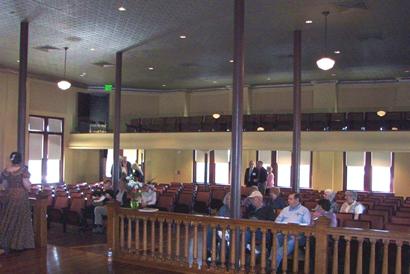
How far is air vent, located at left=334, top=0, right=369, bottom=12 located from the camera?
7887mm

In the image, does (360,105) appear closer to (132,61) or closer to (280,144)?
(280,144)

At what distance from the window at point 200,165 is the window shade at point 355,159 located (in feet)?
20.7

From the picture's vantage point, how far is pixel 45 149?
58.5 feet

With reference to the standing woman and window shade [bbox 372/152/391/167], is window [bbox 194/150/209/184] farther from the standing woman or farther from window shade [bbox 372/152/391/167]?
the standing woman

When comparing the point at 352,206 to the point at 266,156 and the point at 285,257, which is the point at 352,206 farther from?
the point at 266,156

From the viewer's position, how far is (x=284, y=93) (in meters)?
18.7

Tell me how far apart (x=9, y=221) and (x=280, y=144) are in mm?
9491

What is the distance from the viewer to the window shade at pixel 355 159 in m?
16.9

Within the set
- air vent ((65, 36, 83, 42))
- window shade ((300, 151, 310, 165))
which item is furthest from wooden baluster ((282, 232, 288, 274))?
window shade ((300, 151, 310, 165))

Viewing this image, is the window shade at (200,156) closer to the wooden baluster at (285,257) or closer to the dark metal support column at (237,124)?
the dark metal support column at (237,124)

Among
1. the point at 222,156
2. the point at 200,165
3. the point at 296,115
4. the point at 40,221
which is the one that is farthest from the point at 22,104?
the point at 200,165

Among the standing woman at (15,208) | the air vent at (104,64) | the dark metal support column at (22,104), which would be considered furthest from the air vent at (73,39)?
the standing woman at (15,208)

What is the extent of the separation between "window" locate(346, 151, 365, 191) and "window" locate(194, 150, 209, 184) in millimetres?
6301

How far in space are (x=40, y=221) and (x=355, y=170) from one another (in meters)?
13.0
